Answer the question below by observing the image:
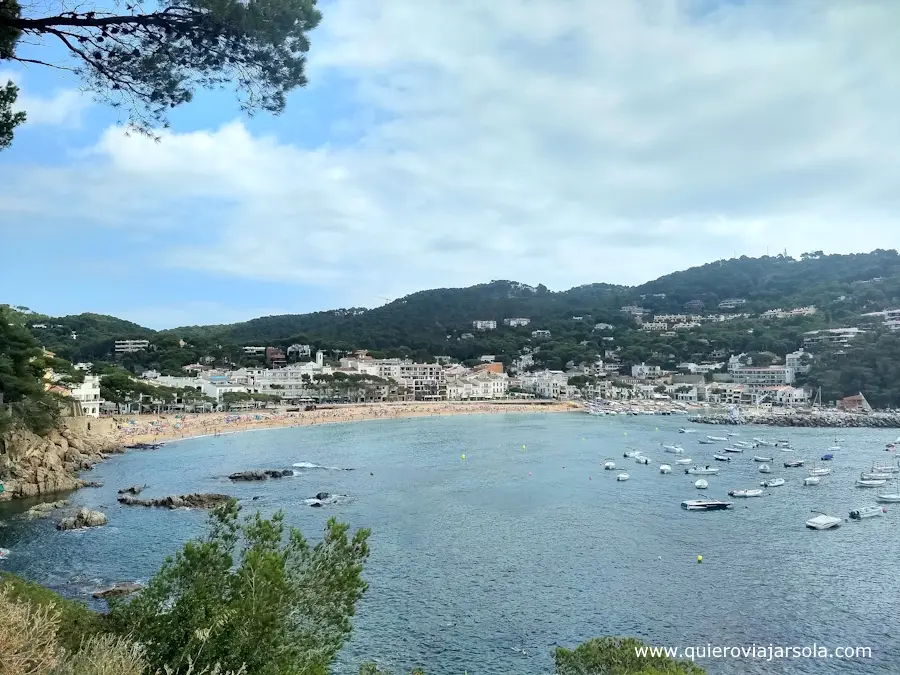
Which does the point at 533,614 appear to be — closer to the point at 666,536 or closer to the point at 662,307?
the point at 666,536

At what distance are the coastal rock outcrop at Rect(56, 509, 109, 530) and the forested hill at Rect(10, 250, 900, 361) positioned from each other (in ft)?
185

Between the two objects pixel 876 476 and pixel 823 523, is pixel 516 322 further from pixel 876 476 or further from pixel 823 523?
pixel 823 523

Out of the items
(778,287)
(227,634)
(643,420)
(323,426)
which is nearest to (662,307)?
(778,287)

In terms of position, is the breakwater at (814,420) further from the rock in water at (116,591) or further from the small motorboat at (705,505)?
the rock in water at (116,591)

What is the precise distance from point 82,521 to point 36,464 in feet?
25.9

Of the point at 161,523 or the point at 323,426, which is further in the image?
the point at 323,426

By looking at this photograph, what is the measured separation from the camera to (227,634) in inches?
200

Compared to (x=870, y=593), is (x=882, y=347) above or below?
above

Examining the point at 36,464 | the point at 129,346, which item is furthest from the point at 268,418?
the point at 129,346

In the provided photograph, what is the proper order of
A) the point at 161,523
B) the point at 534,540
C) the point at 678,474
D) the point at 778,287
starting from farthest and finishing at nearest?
the point at 778,287, the point at 678,474, the point at 161,523, the point at 534,540

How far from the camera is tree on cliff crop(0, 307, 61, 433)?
80.1ft

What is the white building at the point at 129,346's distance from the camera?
3132 inches

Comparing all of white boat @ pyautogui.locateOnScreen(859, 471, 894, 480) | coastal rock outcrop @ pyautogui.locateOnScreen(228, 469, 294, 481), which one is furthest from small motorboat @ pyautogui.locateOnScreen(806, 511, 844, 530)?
coastal rock outcrop @ pyautogui.locateOnScreen(228, 469, 294, 481)

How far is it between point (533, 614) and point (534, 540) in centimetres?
548
